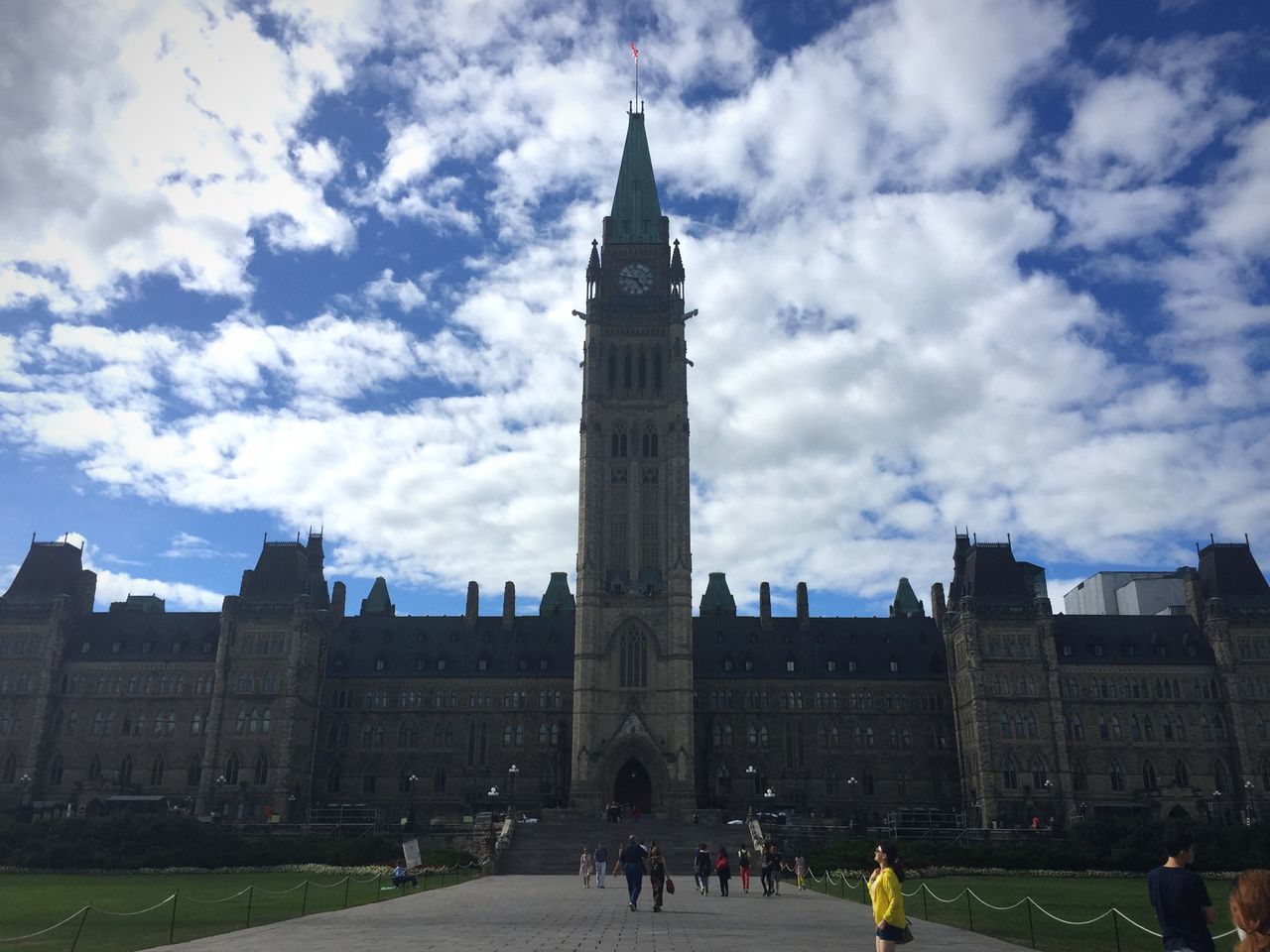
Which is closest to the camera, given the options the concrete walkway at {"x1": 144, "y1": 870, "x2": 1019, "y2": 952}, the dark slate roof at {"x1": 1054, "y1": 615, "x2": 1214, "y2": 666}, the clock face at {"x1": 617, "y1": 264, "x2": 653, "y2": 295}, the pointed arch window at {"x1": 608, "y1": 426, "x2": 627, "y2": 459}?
the concrete walkway at {"x1": 144, "y1": 870, "x2": 1019, "y2": 952}

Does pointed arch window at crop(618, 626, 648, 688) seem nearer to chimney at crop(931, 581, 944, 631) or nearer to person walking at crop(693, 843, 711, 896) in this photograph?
chimney at crop(931, 581, 944, 631)

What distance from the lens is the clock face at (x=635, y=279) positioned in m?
109

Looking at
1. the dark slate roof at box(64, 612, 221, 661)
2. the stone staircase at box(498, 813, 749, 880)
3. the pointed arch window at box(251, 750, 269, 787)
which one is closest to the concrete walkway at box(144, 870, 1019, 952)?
the stone staircase at box(498, 813, 749, 880)

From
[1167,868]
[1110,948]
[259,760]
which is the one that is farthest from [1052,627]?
[1167,868]

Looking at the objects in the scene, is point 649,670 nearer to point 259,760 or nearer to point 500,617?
point 500,617

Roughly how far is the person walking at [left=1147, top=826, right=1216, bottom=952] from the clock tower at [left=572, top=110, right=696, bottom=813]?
79.8m

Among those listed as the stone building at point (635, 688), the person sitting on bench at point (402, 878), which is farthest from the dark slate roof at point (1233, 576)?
the person sitting on bench at point (402, 878)

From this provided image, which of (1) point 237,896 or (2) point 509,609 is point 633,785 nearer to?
(2) point 509,609

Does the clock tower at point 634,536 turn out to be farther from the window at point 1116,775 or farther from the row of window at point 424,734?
the window at point 1116,775

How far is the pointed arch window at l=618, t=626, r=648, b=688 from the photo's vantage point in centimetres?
9406

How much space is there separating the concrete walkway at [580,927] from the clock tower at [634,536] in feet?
165

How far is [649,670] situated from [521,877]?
38.5m

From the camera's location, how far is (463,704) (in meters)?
103

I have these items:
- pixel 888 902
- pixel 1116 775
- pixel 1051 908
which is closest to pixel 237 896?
pixel 1051 908
